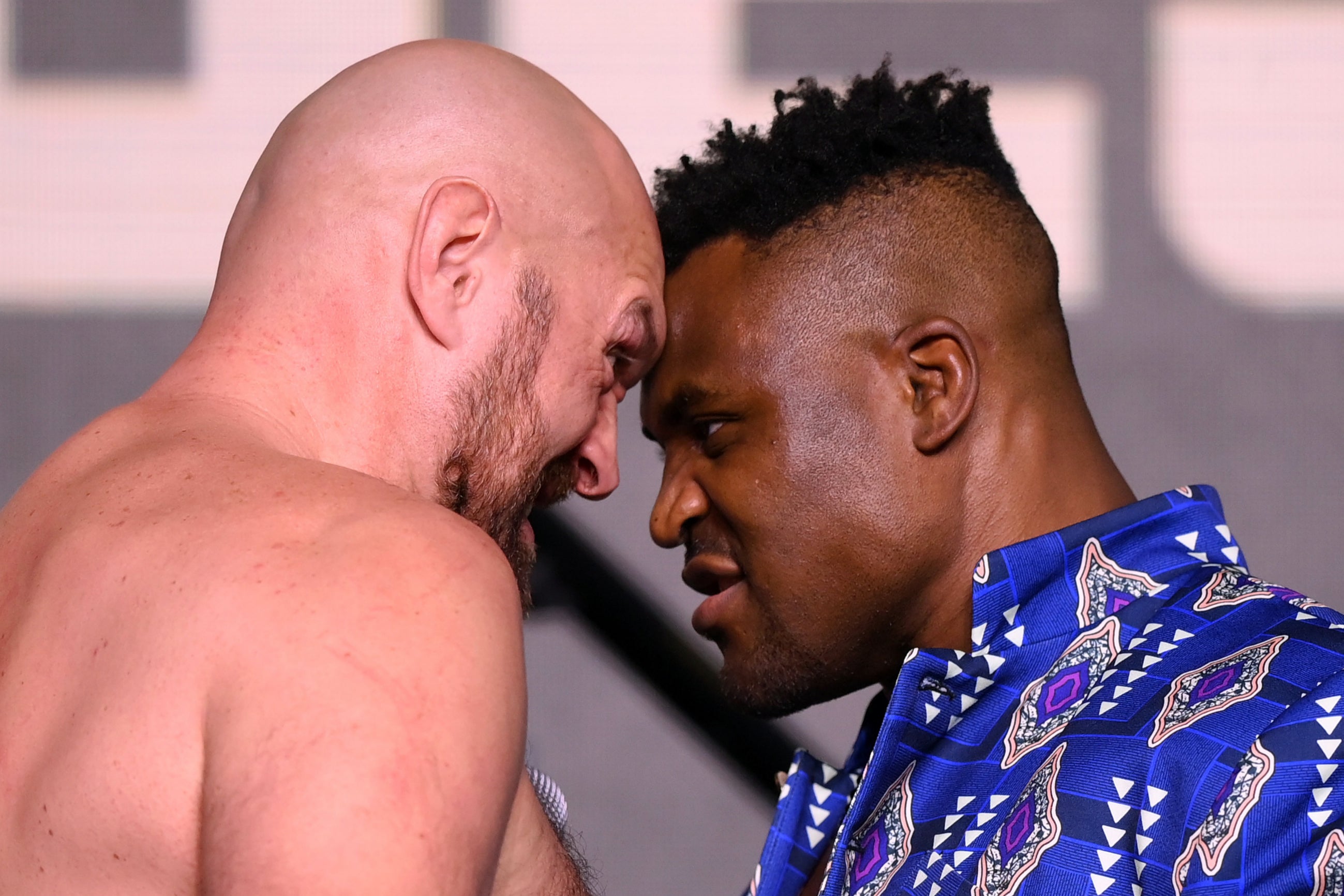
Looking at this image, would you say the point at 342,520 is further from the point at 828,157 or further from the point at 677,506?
the point at 828,157

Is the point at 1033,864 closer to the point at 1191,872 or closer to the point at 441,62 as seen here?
the point at 1191,872

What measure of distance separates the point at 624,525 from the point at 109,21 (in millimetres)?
1309

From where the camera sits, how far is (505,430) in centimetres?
95

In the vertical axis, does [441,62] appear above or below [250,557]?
above

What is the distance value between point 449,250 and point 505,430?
0.45ft

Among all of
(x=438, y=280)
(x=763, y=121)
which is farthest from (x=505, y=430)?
(x=763, y=121)

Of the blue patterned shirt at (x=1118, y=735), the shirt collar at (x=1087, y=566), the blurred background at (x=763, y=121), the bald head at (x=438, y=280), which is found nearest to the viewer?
the blue patterned shirt at (x=1118, y=735)

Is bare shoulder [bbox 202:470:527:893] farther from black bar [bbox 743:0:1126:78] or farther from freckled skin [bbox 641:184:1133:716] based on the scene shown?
black bar [bbox 743:0:1126:78]

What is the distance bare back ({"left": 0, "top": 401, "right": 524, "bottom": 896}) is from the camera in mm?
556

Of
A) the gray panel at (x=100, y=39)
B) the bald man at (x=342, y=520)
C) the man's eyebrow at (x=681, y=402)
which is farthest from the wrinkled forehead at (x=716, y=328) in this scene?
the gray panel at (x=100, y=39)

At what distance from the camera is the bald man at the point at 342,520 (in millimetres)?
571

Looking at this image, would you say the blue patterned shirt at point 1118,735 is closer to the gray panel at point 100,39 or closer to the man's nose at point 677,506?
the man's nose at point 677,506

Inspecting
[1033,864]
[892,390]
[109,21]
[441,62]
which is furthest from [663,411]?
[109,21]

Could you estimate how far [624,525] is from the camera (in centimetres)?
231
